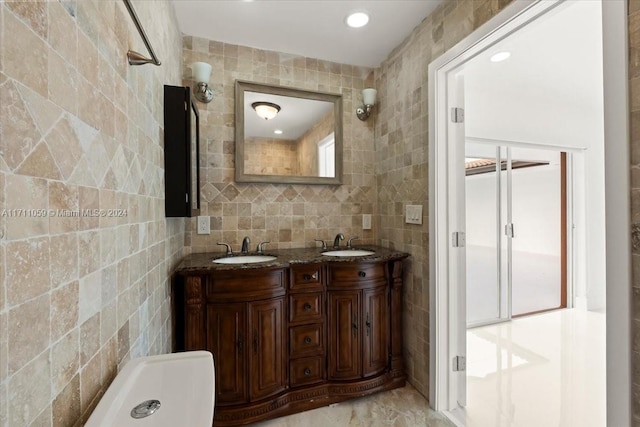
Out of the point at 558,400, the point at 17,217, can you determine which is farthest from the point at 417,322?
the point at 17,217

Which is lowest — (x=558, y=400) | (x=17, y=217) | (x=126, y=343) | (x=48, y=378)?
(x=558, y=400)

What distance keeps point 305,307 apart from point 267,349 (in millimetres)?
338

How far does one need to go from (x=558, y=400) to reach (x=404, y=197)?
1.72m

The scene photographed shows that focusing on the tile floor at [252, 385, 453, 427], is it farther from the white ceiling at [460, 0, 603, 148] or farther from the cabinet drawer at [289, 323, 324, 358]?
the white ceiling at [460, 0, 603, 148]

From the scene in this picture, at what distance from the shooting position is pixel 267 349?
1.70 meters

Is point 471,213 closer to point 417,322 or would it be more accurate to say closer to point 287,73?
point 417,322

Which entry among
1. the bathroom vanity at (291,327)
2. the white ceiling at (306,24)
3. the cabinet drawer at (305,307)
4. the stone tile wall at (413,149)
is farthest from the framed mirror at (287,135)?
the cabinet drawer at (305,307)

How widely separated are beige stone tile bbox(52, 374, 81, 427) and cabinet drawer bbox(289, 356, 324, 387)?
4.32 ft

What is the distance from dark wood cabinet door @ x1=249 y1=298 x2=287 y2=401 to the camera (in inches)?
65.7

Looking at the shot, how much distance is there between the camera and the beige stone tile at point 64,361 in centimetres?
57

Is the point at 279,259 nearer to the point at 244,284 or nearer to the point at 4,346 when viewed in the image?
the point at 244,284

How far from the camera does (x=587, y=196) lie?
3.65m

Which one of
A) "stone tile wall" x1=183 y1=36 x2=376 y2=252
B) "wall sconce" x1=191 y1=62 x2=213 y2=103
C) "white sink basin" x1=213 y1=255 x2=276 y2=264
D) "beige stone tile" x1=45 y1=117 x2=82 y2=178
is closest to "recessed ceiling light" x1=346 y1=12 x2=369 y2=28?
"stone tile wall" x1=183 y1=36 x2=376 y2=252

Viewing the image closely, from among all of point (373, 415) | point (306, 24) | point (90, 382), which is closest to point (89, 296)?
point (90, 382)
